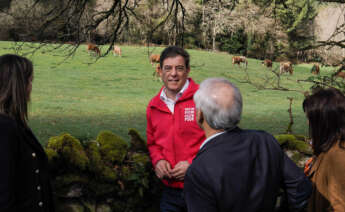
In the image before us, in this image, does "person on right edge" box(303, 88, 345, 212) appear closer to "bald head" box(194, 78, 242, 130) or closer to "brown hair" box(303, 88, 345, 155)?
"brown hair" box(303, 88, 345, 155)

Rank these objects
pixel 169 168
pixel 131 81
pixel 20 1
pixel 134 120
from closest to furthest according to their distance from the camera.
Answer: pixel 169 168, pixel 134 120, pixel 20 1, pixel 131 81

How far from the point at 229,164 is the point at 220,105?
0.32 meters

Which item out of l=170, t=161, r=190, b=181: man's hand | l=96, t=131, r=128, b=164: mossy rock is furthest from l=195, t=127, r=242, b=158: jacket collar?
l=96, t=131, r=128, b=164: mossy rock

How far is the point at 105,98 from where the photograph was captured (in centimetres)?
1134

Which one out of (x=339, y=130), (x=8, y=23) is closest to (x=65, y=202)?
(x=339, y=130)

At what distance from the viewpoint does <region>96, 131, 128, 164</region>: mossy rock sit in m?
3.61

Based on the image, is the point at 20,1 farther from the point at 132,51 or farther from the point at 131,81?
the point at 132,51

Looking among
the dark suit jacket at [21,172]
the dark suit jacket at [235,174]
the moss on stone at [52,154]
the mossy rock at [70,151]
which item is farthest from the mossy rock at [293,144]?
the dark suit jacket at [21,172]

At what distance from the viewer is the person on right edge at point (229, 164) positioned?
1.64 m

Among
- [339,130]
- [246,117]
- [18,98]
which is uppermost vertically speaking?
[18,98]

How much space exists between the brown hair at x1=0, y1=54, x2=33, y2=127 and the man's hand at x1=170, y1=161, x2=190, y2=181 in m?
1.26

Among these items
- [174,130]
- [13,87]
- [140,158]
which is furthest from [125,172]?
[13,87]

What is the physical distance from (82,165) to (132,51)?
48.5 feet

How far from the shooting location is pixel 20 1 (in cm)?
1014
